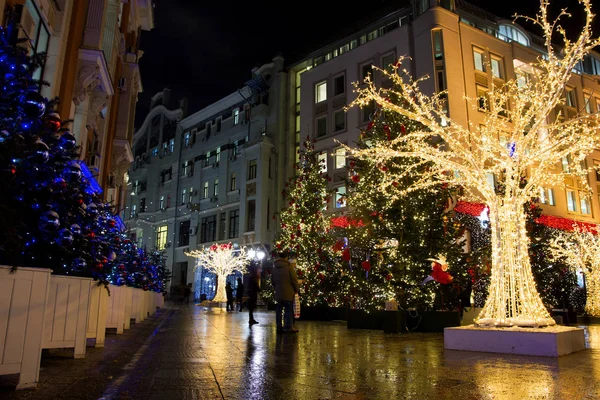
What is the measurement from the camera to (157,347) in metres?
7.19

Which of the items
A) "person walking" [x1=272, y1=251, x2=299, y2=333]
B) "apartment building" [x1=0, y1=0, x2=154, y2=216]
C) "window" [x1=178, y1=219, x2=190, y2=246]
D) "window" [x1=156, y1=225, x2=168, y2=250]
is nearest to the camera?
"person walking" [x1=272, y1=251, x2=299, y2=333]

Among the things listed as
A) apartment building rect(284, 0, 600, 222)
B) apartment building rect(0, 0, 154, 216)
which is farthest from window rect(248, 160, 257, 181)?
apartment building rect(0, 0, 154, 216)

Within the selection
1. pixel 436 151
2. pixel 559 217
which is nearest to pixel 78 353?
pixel 436 151

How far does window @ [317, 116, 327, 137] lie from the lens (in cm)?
3353

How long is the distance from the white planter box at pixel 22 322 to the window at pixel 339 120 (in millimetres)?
28799

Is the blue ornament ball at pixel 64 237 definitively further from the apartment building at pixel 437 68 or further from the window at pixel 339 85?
the window at pixel 339 85

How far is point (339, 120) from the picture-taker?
3253 cm

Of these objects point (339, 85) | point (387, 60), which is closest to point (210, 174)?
point (339, 85)

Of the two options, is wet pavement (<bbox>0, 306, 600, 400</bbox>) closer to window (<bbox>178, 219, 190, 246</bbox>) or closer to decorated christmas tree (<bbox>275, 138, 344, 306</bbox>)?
decorated christmas tree (<bbox>275, 138, 344, 306</bbox>)

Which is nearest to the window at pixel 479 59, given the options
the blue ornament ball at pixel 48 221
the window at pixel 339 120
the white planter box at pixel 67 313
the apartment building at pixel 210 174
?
the window at pixel 339 120

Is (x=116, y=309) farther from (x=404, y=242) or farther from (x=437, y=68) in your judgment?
(x=437, y=68)

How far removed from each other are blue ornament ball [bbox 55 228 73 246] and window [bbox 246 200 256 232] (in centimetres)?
3264

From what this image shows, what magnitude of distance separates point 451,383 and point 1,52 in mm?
5936

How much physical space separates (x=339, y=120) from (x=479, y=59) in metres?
9.83
